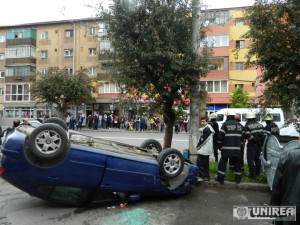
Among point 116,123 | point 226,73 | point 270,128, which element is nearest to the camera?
point 270,128

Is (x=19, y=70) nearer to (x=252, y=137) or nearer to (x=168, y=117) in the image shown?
(x=168, y=117)

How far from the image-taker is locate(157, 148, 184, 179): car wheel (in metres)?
6.18

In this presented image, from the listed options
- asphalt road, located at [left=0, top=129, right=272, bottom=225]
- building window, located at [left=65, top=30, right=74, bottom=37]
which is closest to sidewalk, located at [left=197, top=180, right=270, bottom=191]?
asphalt road, located at [left=0, top=129, right=272, bottom=225]

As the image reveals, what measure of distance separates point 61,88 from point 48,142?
28736 mm

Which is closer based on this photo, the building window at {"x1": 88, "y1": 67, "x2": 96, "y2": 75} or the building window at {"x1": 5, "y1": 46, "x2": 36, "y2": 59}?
the building window at {"x1": 88, "y1": 67, "x2": 96, "y2": 75}

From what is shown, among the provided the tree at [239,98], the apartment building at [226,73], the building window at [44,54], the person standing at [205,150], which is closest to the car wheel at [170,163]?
the person standing at [205,150]

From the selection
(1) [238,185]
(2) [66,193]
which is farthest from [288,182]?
(1) [238,185]

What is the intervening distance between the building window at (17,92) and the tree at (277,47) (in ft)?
135

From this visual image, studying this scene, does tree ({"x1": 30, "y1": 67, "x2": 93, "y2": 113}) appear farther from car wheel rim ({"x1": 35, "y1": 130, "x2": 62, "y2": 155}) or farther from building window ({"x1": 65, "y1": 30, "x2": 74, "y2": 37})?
car wheel rim ({"x1": 35, "y1": 130, "x2": 62, "y2": 155})

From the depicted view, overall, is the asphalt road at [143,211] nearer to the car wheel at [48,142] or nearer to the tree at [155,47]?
the car wheel at [48,142]

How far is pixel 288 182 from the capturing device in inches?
104

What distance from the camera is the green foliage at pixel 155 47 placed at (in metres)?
8.16

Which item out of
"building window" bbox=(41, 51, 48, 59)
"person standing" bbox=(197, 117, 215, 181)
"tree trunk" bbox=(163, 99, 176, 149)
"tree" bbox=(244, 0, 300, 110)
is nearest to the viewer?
"tree" bbox=(244, 0, 300, 110)

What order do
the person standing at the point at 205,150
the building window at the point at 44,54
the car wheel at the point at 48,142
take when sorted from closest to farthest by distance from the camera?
the car wheel at the point at 48,142 → the person standing at the point at 205,150 → the building window at the point at 44,54
